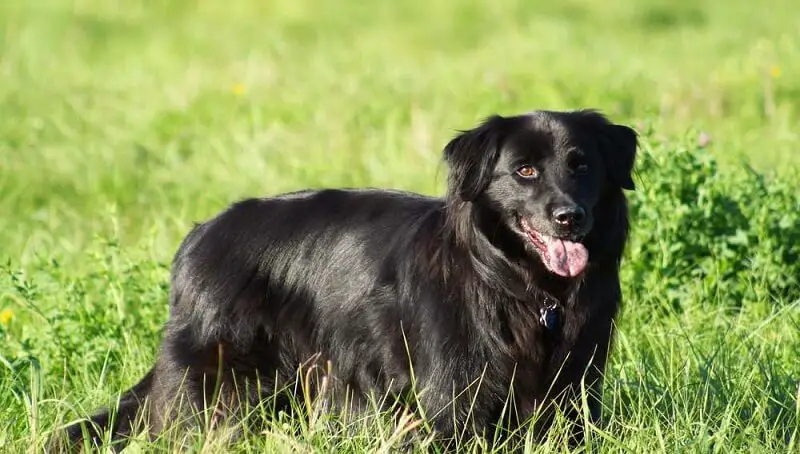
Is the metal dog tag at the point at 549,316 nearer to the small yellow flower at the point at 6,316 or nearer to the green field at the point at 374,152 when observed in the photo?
the green field at the point at 374,152

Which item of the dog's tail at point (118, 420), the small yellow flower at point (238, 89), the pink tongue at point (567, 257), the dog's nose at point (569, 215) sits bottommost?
the dog's tail at point (118, 420)

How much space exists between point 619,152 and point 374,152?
478 cm

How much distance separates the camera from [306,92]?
10422 mm

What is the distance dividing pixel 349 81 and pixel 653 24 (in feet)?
18.0

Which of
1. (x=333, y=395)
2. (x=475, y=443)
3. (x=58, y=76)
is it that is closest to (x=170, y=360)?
(x=333, y=395)

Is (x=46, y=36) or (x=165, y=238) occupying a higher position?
(x=46, y=36)

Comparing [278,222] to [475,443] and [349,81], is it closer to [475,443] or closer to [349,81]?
[475,443]

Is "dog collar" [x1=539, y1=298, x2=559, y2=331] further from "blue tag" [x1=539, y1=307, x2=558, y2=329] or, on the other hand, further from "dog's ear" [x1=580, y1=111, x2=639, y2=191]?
"dog's ear" [x1=580, y1=111, x2=639, y2=191]

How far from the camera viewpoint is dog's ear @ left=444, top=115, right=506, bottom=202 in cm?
413

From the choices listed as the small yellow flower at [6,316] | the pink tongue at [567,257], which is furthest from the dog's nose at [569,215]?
the small yellow flower at [6,316]

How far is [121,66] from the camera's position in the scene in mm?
11930

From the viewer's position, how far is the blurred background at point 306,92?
8.21 metres

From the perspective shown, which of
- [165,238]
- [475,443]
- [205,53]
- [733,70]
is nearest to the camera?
[475,443]

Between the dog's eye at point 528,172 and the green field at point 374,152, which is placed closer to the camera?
the dog's eye at point 528,172
